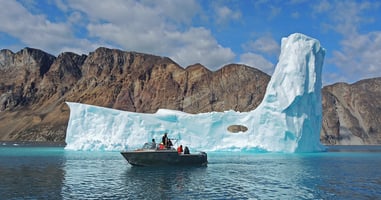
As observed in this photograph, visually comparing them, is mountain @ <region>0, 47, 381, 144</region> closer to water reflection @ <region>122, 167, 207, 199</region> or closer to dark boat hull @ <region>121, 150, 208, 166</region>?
dark boat hull @ <region>121, 150, 208, 166</region>

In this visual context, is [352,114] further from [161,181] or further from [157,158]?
[161,181]

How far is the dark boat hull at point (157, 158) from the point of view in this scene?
27.9 meters

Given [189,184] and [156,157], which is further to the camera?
[156,157]

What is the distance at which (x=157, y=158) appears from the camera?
28078mm

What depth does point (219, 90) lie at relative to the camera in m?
145

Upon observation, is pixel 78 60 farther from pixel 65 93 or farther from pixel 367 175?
pixel 367 175

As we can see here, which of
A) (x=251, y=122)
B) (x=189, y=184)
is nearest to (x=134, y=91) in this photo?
(x=251, y=122)

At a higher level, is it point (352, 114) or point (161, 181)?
point (352, 114)

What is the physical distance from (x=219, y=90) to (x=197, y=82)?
31.6 ft

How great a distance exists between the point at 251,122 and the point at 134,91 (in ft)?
387

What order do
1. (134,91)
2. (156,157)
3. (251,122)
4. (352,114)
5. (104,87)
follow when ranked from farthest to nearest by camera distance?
(352,114) → (104,87) → (134,91) → (251,122) → (156,157)

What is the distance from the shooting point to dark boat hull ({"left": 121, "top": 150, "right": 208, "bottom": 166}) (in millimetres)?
27875

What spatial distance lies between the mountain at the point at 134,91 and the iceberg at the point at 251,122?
89.8 metres

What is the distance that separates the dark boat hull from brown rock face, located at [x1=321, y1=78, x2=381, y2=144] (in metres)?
127
